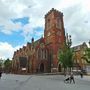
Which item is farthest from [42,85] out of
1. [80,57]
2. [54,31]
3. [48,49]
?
[80,57]

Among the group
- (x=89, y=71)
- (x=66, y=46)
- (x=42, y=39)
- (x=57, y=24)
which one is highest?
(x=57, y=24)

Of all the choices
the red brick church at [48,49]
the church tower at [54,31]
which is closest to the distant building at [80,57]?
the church tower at [54,31]

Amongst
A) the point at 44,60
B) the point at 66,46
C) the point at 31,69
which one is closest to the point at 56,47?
the point at 44,60

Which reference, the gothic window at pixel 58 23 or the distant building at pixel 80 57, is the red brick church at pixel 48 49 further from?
the distant building at pixel 80 57

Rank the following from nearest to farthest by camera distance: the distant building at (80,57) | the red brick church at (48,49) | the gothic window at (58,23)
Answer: the red brick church at (48,49), the distant building at (80,57), the gothic window at (58,23)

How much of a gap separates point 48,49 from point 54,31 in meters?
8.55

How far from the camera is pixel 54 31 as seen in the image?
301 ft

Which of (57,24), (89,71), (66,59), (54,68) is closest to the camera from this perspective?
(66,59)

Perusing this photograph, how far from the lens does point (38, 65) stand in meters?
89.5

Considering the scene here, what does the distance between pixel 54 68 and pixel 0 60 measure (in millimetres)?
76580

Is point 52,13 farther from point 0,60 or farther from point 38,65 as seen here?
point 0,60

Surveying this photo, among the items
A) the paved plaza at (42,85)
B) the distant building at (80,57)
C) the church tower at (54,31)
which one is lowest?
the paved plaza at (42,85)

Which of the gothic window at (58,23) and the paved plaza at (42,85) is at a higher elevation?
the gothic window at (58,23)

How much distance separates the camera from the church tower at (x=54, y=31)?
90688 mm
